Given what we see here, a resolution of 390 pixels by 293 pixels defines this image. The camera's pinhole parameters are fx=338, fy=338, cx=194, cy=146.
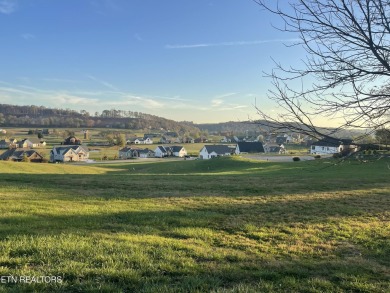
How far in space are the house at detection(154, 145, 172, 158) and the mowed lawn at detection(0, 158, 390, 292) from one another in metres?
92.4

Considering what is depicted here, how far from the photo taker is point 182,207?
11156 millimetres

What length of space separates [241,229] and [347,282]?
357 cm

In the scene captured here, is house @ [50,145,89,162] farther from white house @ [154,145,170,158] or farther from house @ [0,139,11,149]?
house @ [0,139,11,149]

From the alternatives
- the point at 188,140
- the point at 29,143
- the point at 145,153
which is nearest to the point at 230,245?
the point at 145,153

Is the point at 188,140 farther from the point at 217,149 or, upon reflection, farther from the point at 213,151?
the point at 213,151

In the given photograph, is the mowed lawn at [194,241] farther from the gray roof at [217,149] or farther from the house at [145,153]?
the house at [145,153]

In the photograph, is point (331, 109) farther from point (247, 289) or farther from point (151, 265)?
point (151, 265)

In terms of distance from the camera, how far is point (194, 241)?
673cm

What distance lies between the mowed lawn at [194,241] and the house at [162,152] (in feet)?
303

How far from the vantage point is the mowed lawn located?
446 cm

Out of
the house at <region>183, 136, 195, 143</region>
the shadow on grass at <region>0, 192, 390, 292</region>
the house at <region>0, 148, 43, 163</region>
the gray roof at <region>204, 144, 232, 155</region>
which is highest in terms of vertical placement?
the house at <region>183, 136, 195, 143</region>

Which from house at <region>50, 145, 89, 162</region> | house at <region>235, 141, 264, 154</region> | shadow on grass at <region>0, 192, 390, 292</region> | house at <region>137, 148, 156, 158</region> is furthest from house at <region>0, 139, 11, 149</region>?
shadow on grass at <region>0, 192, 390, 292</region>

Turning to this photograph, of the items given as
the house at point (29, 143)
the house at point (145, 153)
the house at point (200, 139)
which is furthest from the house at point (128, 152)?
the house at point (200, 139)

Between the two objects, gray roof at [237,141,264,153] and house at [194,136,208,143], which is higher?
house at [194,136,208,143]
